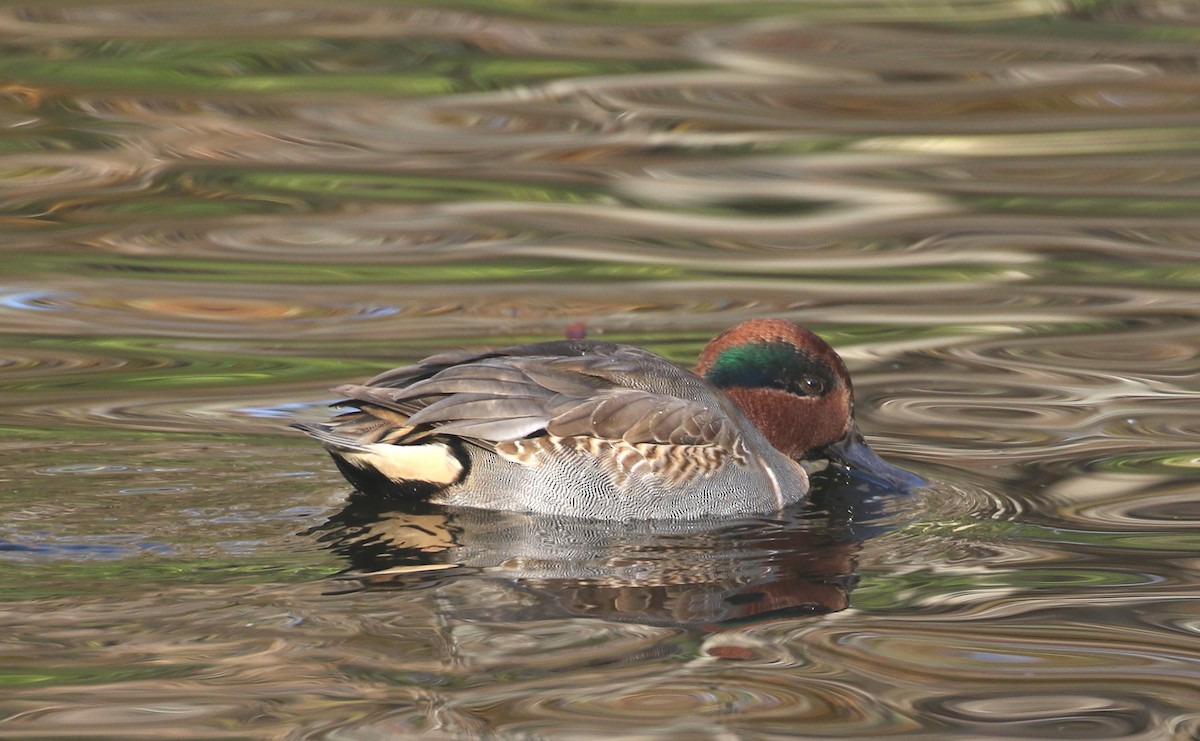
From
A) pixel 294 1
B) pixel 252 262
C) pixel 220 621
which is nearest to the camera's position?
pixel 220 621

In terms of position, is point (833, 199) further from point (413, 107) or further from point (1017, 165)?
point (413, 107)

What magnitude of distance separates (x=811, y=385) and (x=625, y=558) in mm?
1568

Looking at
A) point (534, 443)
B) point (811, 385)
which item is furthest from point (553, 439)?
point (811, 385)

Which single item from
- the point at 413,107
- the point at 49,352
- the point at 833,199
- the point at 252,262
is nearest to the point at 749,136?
the point at 833,199

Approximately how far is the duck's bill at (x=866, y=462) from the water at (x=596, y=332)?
0.09 meters

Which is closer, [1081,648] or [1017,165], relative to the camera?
[1081,648]

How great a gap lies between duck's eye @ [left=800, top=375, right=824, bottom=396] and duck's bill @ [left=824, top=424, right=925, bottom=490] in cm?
21

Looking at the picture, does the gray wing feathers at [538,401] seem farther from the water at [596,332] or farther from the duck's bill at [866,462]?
the duck's bill at [866,462]

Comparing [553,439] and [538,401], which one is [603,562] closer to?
[553,439]

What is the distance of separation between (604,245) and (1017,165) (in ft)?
10.6

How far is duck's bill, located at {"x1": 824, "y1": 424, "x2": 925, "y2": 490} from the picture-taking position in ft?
24.4

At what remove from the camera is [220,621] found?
558cm

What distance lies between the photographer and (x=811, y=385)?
304 inches

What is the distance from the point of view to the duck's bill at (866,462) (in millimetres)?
7426
